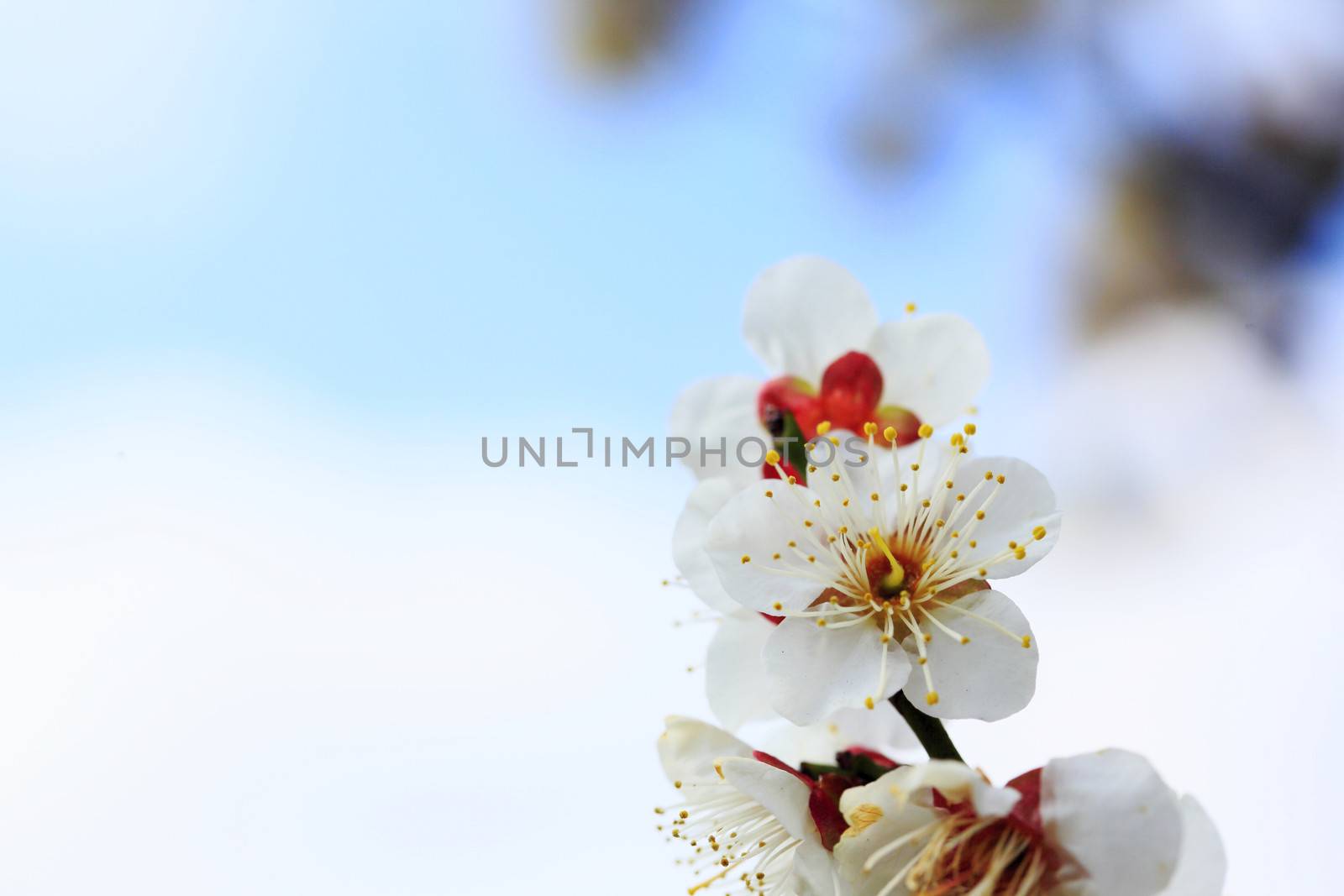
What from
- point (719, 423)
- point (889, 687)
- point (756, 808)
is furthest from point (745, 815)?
point (719, 423)

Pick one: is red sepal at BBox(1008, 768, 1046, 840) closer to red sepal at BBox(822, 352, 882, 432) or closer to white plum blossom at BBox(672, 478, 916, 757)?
white plum blossom at BBox(672, 478, 916, 757)

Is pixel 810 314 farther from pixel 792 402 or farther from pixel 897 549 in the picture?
pixel 897 549

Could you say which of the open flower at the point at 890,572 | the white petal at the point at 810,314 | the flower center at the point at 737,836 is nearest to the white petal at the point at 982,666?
the open flower at the point at 890,572

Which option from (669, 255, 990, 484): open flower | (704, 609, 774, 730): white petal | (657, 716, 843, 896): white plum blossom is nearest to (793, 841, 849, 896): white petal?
(657, 716, 843, 896): white plum blossom

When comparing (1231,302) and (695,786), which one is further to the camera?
(1231,302)

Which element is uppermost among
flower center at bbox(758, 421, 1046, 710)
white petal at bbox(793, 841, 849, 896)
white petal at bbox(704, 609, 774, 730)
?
flower center at bbox(758, 421, 1046, 710)

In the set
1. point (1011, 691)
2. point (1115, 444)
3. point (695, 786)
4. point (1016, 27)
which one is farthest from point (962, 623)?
point (1016, 27)

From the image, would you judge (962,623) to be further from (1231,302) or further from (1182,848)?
(1231,302)
